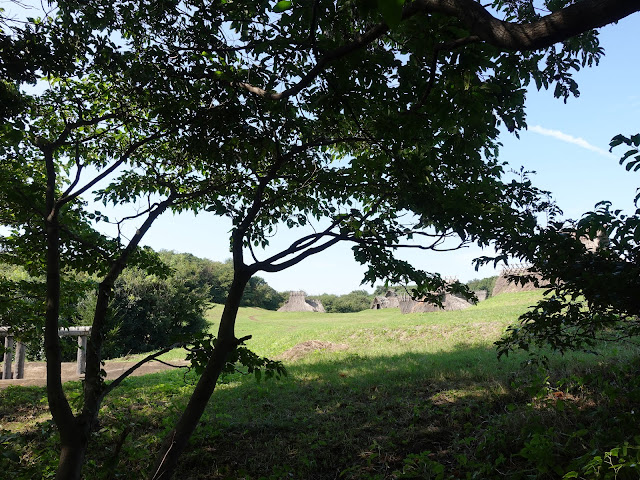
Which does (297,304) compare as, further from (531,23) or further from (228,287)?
(531,23)

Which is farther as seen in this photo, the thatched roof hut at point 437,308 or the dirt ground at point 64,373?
the thatched roof hut at point 437,308

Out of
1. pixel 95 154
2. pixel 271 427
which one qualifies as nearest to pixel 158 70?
pixel 95 154

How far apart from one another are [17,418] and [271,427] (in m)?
4.19

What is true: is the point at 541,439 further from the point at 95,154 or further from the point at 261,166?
the point at 95,154

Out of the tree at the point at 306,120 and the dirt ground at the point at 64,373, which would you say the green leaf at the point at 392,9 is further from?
the dirt ground at the point at 64,373

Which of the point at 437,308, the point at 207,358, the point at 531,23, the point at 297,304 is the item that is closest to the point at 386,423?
the point at 207,358

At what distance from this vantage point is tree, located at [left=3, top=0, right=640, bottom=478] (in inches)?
102

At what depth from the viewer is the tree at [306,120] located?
2.58 m

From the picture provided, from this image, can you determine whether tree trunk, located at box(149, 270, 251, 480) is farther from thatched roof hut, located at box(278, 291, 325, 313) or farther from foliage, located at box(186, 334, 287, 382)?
thatched roof hut, located at box(278, 291, 325, 313)

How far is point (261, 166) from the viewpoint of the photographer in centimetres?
518

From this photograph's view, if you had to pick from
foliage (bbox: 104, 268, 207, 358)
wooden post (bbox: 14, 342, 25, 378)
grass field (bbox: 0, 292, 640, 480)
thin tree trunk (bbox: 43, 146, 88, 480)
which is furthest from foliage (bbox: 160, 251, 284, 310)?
thin tree trunk (bbox: 43, 146, 88, 480)

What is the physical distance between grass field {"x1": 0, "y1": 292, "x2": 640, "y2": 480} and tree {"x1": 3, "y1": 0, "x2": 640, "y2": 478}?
1645 millimetres

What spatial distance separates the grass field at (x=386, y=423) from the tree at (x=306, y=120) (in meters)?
1.64

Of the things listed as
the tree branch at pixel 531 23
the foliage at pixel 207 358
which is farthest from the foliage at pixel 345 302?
the tree branch at pixel 531 23
